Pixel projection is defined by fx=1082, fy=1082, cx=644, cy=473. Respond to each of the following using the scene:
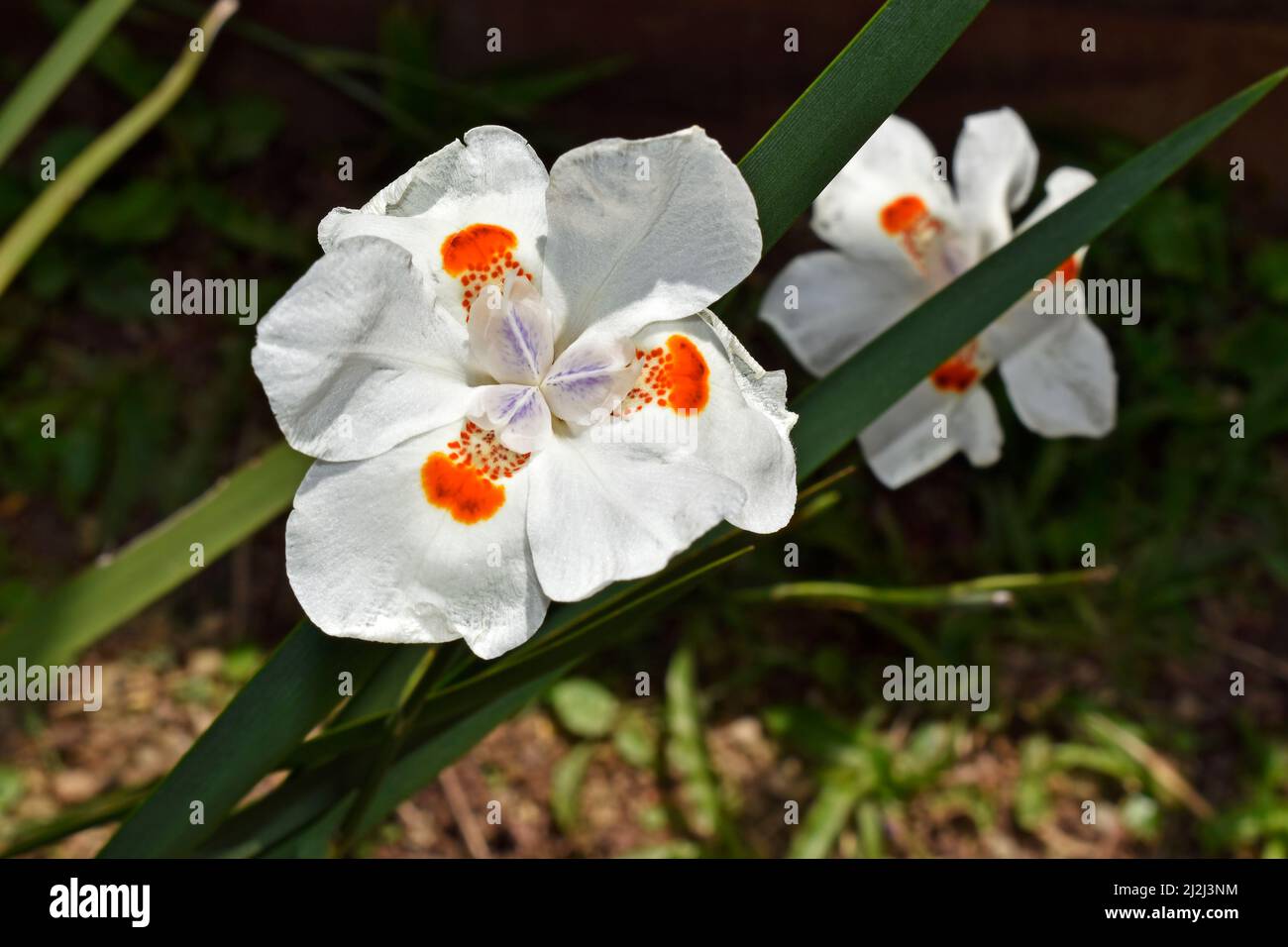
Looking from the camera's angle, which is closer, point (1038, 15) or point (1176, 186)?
point (1038, 15)

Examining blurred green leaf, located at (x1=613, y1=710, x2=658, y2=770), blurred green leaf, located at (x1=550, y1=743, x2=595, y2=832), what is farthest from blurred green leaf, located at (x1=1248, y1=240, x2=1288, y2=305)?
blurred green leaf, located at (x1=550, y1=743, x2=595, y2=832)

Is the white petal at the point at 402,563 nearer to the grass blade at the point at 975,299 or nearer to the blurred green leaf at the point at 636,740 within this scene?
the grass blade at the point at 975,299

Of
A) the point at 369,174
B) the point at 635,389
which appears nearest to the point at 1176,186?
the point at 369,174

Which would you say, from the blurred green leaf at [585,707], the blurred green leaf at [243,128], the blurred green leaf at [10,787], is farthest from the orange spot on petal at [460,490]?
the blurred green leaf at [243,128]

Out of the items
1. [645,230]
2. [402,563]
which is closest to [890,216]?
[645,230]

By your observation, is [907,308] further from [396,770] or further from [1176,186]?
[1176,186]
